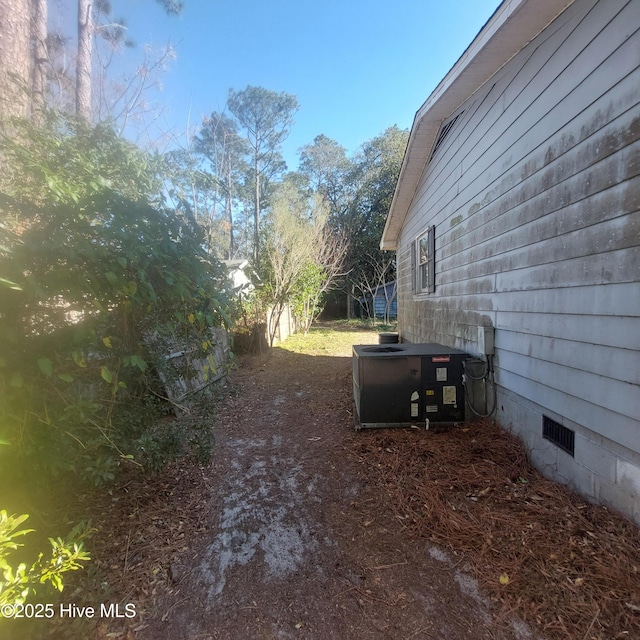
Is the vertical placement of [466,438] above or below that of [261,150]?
below

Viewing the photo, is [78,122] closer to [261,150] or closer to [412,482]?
[412,482]

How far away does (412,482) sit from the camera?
9.09 ft

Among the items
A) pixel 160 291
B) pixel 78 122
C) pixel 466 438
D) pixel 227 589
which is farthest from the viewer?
pixel 466 438

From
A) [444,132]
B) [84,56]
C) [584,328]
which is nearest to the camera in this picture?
[584,328]

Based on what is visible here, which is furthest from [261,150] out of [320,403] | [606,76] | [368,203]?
[606,76]

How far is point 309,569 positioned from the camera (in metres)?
1.92

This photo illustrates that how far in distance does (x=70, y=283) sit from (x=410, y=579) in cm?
233

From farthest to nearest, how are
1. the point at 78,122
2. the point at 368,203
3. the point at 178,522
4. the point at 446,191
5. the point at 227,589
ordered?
the point at 368,203, the point at 446,191, the point at 78,122, the point at 178,522, the point at 227,589

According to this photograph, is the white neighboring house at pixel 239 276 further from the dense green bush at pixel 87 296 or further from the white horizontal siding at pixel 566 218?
the white horizontal siding at pixel 566 218

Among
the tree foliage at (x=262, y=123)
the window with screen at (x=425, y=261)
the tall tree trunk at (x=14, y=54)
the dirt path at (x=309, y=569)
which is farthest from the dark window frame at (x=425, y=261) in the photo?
the tree foliage at (x=262, y=123)

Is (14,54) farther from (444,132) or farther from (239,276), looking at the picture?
(239,276)

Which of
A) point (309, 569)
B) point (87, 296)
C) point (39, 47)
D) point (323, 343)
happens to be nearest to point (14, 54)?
point (39, 47)

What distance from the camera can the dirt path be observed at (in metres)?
1.55

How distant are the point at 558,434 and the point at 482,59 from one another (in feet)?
11.7
